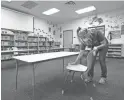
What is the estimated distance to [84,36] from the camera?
1668 millimetres

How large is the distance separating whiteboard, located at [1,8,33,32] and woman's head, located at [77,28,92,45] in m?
4.68

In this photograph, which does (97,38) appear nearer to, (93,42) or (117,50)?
(93,42)

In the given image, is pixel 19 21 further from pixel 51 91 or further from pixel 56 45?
pixel 51 91

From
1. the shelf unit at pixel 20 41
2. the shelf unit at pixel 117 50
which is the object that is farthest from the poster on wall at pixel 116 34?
the shelf unit at pixel 20 41

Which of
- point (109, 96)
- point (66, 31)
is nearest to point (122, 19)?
point (66, 31)

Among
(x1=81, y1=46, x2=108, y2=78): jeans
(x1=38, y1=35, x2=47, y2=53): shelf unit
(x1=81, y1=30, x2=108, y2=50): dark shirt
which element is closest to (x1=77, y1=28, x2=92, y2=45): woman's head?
(x1=81, y1=30, x2=108, y2=50): dark shirt

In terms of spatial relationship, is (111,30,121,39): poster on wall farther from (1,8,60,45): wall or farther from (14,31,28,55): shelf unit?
(14,31,28,55): shelf unit

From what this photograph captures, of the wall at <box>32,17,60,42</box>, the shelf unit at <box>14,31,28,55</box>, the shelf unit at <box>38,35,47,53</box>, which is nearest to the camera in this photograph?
the shelf unit at <box>14,31,28,55</box>

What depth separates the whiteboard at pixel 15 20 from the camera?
4676 mm

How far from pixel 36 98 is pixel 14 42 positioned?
15.0ft

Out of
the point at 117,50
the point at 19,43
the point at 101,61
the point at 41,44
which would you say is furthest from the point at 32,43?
the point at 117,50

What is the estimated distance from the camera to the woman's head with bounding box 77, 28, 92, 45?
5.32 ft

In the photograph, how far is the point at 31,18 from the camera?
593 centimetres

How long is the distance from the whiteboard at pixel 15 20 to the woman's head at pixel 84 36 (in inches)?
184
